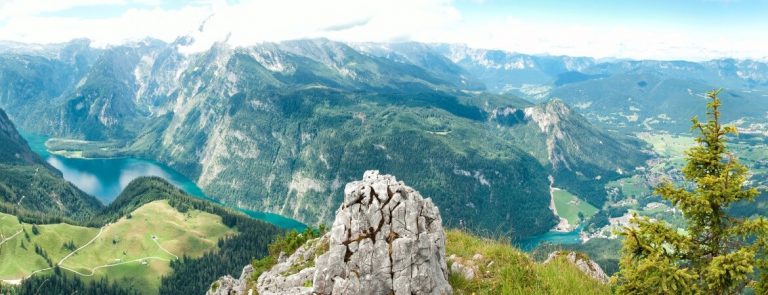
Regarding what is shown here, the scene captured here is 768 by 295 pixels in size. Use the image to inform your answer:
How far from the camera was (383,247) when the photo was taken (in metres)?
21.8

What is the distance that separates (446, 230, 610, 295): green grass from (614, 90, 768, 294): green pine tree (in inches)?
97.7

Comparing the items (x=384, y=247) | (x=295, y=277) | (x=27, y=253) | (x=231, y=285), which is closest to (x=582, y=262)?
(x=384, y=247)

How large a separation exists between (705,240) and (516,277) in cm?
721

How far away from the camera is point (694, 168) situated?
18.1 meters

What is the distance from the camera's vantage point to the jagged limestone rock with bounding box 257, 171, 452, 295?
69.3ft

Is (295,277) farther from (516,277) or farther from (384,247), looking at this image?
(516,277)

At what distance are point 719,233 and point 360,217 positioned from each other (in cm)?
1432

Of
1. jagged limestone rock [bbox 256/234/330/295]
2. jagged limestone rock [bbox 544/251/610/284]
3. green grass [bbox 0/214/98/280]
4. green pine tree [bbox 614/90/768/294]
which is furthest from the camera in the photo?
green grass [bbox 0/214/98/280]

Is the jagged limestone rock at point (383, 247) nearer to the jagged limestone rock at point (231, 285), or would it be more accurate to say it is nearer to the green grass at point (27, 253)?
the jagged limestone rock at point (231, 285)

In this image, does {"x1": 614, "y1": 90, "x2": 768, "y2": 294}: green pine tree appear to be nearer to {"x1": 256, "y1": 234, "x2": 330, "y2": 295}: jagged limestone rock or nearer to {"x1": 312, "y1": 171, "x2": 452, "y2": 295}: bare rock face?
{"x1": 312, "y1": 171, "x2": 452, "y2": 295}: bare rock face

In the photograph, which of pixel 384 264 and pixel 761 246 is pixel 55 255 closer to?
pixel 384 264

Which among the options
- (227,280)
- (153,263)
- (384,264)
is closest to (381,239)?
(384,264)

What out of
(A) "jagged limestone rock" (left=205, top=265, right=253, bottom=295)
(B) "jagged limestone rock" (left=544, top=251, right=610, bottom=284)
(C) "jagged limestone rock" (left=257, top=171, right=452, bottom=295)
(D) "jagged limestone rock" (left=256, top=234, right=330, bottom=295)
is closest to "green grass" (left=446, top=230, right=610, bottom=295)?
(C) "jagged limestone rock" (left=257, top=171, right=452, bottom=295)

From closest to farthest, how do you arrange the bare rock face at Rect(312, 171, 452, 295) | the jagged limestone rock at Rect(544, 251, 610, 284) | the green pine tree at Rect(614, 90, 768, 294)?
the green pine tree at Rect(614, 90, 768, 294) → the bare rock face at Rect(312, 171, 452, 295) → the jagged limestone rock at Rect(544, 251, 610, 284)
